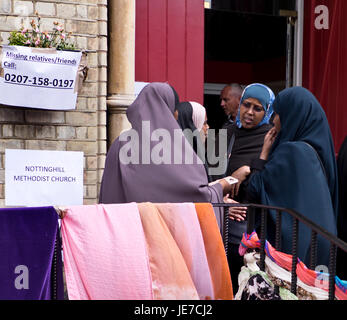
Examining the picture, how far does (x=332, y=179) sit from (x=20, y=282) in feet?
5.49

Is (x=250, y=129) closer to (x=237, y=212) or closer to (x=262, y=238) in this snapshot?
(x=237, y=212)

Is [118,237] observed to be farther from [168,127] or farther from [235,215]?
[235,215]

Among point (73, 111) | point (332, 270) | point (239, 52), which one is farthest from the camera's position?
point (239, 52)

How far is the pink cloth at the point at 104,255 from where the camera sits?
291cm

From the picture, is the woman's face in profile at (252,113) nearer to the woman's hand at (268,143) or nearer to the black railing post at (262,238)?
the woman's hand at (268,143)

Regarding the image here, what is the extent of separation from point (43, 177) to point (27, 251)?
259 cm

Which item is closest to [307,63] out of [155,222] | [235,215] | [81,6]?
[81,6]

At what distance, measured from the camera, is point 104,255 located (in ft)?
9.66

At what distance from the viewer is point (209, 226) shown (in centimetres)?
323

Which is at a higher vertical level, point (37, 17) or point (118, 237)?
point (37, 17)

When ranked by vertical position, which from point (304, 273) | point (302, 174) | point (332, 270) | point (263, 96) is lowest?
point (304, 273)

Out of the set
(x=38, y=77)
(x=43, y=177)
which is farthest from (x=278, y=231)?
(x=38, y=77)

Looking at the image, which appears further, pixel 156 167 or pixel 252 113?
pixel 252 113

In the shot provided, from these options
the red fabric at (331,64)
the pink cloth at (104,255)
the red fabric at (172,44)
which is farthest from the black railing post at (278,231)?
the red fabric at (331,64)
